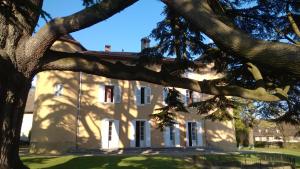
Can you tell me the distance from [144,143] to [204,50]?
63.3 feet

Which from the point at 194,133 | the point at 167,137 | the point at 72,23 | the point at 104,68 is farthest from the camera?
the point at 194,133

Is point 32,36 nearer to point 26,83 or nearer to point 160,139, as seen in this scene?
point 26,83

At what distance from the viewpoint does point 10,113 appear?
7.92 meters

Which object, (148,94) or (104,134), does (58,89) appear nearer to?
(104,134)

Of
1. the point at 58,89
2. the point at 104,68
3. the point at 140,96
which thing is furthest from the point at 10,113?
the point at 140,96

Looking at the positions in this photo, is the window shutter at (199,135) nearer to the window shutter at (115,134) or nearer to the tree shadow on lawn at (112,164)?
the window shutter at (115,134)

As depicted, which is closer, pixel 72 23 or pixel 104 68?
pixel 72 23

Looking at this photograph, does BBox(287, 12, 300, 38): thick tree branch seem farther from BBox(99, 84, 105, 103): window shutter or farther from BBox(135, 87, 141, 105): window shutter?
BBox(135, 87, 141, 105): window shutter

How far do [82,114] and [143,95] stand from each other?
5763 millimetres

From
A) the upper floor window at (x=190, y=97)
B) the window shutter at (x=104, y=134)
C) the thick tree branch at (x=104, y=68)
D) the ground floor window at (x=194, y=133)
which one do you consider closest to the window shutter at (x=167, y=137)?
the ground floor window at (x=194, y=133)

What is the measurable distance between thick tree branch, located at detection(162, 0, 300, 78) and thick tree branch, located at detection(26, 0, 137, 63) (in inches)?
87.5

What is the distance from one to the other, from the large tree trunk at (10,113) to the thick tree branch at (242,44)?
4583mm

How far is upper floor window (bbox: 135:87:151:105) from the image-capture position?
2892 cm

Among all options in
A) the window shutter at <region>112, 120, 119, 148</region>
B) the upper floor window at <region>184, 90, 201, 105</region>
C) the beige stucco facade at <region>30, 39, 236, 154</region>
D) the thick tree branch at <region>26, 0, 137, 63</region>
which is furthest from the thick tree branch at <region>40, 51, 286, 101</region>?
the upper floor window at <region>184, 90, 201, 105</region>
